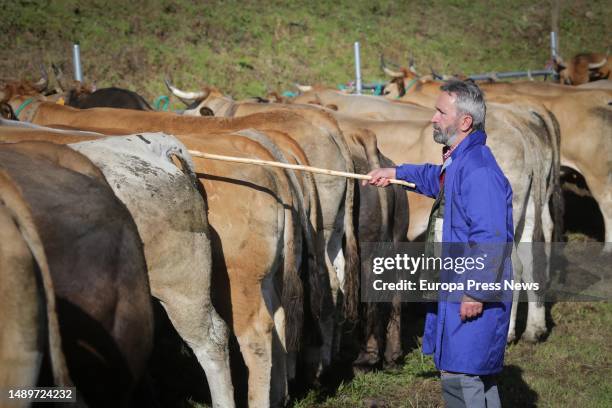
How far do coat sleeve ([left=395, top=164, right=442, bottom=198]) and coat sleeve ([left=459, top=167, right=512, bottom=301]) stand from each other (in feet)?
2.01

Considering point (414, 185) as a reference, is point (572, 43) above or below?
below

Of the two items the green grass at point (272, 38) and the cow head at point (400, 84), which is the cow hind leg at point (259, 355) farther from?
the green grass at point (272, 38)

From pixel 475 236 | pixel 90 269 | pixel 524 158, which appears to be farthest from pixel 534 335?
pixel 90 269

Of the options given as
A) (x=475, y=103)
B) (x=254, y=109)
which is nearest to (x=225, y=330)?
(x=475, y=103)

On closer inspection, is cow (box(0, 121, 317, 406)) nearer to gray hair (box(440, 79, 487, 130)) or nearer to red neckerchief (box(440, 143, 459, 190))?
red neckerchief (box(440, 143, 459, 190))

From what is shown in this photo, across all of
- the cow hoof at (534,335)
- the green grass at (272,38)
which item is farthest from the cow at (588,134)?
the green grass at (272,38)

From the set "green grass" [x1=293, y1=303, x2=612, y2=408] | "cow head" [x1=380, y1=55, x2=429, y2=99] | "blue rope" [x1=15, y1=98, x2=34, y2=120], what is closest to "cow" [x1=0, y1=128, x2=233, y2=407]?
"green grass" [x1=293, y1=303, x2=612, y2=408]

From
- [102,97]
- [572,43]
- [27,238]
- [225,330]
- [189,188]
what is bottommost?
[572,43]

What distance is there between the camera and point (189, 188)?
4.14 metres

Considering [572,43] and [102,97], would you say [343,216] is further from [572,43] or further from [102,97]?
[572,43]

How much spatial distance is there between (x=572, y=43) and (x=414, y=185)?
2801 cm

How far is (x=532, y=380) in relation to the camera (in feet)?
20.4

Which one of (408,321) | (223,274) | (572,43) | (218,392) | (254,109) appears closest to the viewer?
(218,392)

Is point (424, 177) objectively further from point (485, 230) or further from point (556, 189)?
point (556, 189)
